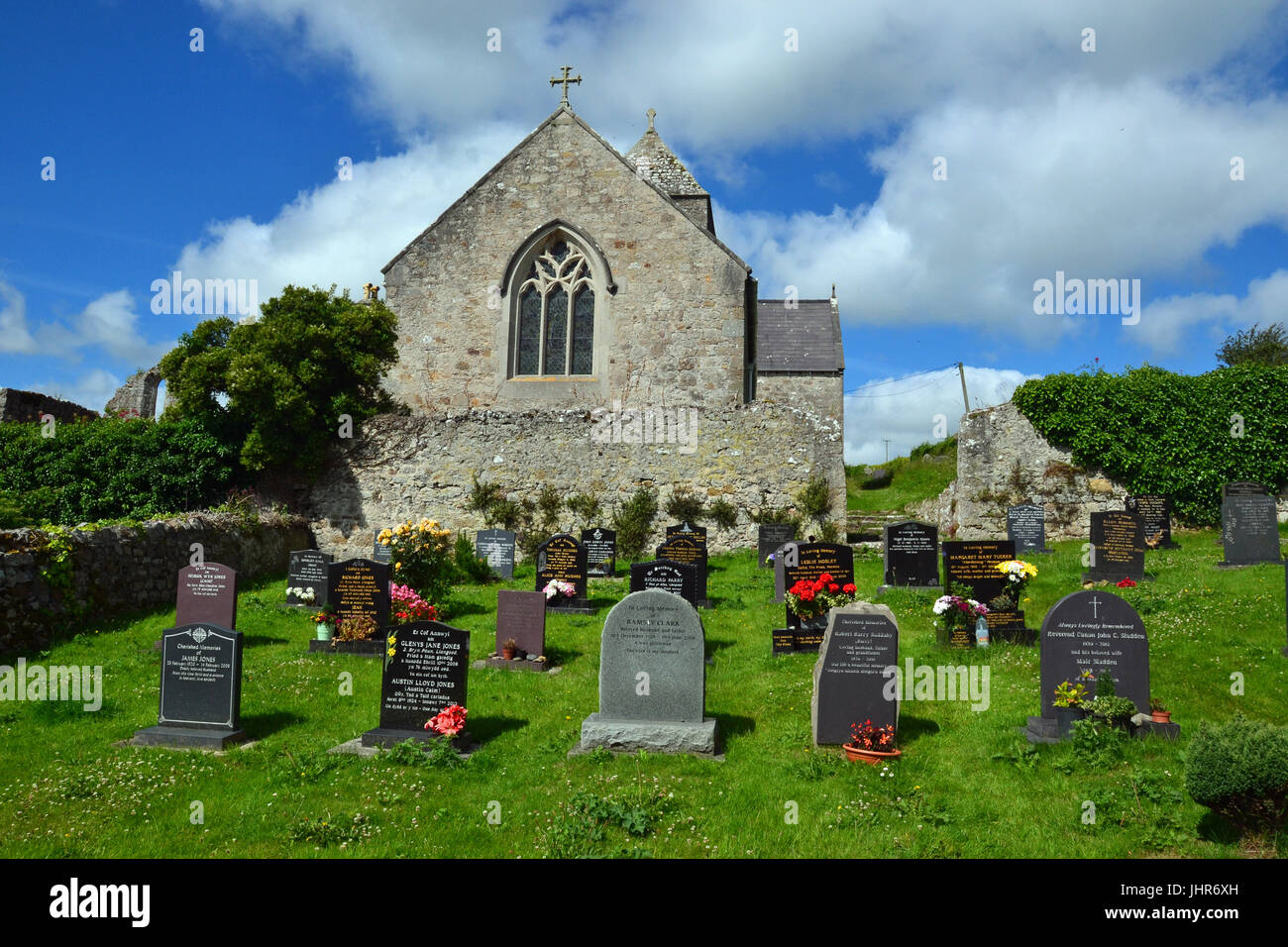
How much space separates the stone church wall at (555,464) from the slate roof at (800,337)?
4.45 m

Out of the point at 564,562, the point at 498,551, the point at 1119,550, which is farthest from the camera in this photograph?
the point at 498,551

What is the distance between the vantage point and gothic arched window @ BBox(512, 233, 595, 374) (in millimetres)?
22109

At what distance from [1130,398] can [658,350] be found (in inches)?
457

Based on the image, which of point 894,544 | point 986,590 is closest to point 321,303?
point 894,544

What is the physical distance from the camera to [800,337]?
24.7 metres

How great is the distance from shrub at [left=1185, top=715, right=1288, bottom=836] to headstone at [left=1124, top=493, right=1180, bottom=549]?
13094 mm

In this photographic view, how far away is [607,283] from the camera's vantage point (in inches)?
852

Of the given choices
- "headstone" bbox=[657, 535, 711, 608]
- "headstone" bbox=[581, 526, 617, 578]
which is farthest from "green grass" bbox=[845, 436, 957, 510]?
"headstone" bbox=[657, 535, 711, 608]

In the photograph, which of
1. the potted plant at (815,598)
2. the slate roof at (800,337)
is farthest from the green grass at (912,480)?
the potted plant at (815,598)

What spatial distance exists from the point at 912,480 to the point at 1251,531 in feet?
60.7

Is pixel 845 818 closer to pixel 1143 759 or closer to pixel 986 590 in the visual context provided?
pixel 1143 759

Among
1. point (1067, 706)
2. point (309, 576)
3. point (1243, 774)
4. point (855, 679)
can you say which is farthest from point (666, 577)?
point (1243, 774)

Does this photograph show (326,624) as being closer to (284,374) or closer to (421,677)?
(421,677)

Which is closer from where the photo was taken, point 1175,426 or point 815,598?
point 815,598
